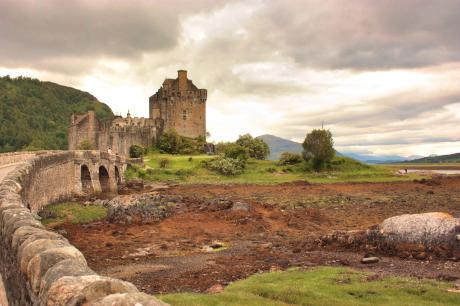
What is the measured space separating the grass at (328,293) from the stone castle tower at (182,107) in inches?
3371

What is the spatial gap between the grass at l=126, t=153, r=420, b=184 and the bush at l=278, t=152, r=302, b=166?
1498mm

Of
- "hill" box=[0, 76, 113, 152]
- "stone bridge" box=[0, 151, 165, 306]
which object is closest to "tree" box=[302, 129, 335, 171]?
"stone bridge" box=[0, 151, 165, 306]

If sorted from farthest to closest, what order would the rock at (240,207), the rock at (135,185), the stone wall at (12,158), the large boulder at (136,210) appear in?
the rock at (135,185) → the stone wall at (12,158) → the rock at (240,207) → the large boulder at (136,210)

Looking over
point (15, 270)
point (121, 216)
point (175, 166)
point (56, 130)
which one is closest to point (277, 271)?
point (15, 270)

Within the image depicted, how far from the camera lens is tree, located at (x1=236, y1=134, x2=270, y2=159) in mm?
92375

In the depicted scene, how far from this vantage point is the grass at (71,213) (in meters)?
30.2

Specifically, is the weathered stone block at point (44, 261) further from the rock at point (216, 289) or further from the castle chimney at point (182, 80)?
the castle chimney at point (182, 80)

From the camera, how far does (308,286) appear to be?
49.3 feet

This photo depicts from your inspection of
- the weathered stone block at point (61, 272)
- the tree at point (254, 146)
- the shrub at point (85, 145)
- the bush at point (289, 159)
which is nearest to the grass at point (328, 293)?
the weathered stone block at point (61, 272)

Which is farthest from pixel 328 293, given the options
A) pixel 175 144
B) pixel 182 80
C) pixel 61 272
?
pixel 182 80

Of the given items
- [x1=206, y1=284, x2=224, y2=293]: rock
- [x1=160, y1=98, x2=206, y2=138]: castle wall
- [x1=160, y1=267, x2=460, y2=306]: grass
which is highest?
[x1=160, y1=98, x2=206, y2=138]: castle wall

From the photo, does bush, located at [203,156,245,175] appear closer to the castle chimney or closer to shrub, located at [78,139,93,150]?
shrub, located at [78,139,93,150]

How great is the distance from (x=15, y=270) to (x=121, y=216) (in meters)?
24.8

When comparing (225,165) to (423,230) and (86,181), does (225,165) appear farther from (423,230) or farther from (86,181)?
(423,230)
